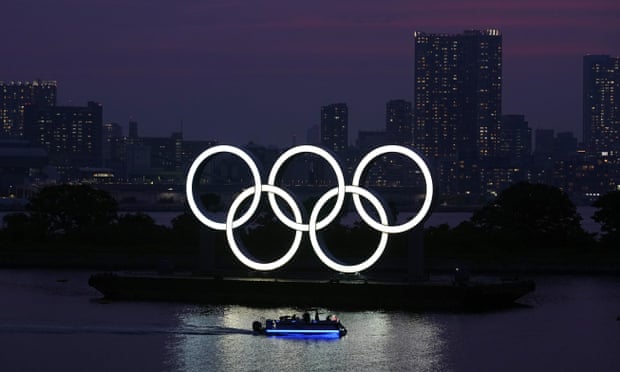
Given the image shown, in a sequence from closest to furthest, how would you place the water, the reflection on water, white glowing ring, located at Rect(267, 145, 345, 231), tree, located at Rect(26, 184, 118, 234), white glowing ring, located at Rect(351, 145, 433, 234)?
the reflection on water < the water < white glowing ring, located at Rect(351, 145, 433, 234) < white glowing ring, located at Rect(267, 145, 345, 231) < tree, located at Rect(26, 184, 118, 234)

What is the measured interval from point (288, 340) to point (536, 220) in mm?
45042

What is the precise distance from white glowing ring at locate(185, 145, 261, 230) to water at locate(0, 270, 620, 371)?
3789 millimetres

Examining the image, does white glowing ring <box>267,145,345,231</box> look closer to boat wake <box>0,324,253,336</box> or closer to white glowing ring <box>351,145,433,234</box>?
white glowing ring <box>351,145,433,234</box>

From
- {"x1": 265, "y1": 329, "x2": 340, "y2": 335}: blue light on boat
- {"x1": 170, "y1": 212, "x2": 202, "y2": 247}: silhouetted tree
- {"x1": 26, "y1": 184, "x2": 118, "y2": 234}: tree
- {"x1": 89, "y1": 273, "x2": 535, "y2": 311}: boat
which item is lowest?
{"x1": 265, "y1": 329, "x2": 340, "y2": 335}: blue light on boat

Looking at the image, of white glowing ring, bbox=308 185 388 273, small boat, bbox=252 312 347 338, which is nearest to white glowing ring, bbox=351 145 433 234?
white glowing ring, bbox=308 185 388 273

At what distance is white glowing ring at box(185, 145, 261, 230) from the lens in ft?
194

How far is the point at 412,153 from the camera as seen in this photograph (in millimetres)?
57406

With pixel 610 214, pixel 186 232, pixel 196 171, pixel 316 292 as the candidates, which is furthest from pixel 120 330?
pixel 610 214

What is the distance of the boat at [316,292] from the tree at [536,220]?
28.1 m

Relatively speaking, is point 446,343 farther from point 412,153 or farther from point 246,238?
point 246,238

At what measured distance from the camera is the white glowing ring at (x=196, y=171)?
194 ft

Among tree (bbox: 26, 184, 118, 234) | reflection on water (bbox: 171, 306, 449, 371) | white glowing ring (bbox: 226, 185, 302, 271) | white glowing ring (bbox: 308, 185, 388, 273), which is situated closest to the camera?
reflection on water (bbox: 171, 306, 449, 371)

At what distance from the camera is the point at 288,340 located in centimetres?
5047

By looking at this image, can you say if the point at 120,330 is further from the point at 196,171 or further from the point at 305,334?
the point at 196,171
